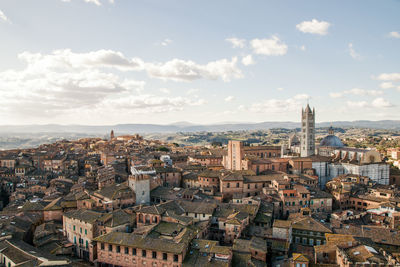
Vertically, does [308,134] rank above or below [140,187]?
above

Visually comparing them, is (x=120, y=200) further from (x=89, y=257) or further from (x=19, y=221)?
(x=19, y=221)

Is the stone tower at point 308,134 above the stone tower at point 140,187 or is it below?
above

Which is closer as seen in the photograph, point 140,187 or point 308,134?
point 140,187

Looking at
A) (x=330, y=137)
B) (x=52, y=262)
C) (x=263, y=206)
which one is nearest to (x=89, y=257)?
(x=52, y=262)

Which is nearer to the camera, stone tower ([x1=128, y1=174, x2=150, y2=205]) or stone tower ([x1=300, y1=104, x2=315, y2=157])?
stone tower ([x1=128, y1=174, x2=150, y2=205])

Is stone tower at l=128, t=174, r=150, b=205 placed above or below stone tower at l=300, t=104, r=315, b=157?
below
